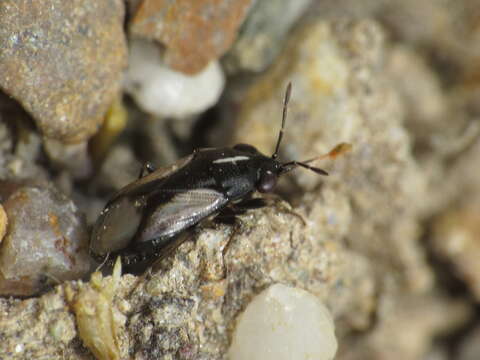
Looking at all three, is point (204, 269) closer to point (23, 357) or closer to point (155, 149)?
point (23, 357)

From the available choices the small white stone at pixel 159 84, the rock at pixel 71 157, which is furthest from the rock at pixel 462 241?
the rock at pixel 71 157

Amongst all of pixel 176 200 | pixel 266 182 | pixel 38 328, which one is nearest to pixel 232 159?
pixel 266 182

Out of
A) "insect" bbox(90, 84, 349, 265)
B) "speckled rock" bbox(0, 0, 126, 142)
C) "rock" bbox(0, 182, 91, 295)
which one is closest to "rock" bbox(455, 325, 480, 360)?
"insect" bbox(90, 84, 349, 265)

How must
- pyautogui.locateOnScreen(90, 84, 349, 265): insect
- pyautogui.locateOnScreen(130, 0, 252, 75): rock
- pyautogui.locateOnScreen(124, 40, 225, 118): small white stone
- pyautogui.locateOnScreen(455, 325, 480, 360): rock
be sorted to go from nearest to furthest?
1. pyautogui.locateOnScreen(90, 84, 349, 265): insect
2. pyautogui.locateOnScreen(130, 0, 252, 75): rock
3. pyautogui.locateOnScreen(124, 40, 225, 118): small white stone
4. pyautogui.locateOnScreen(455, 325, 480, 360): rock

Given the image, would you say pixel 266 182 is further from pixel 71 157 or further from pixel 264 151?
pixel 71 157

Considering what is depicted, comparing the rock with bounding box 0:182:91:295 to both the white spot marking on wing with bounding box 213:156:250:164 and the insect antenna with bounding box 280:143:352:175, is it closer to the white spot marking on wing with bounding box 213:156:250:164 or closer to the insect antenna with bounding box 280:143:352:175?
the white spot marking on wing with bounding box 213:156:250:164

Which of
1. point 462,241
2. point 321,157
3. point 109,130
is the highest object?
point 321,157

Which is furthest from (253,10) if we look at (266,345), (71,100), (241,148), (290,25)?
(266,345)
